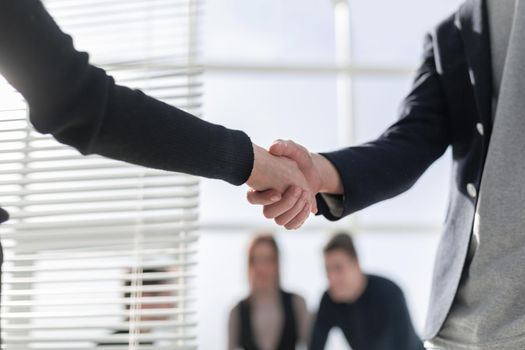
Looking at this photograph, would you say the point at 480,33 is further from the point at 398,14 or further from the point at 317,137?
the point at 398,14

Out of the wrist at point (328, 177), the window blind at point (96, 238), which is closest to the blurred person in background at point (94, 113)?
the wrist at point (328, 177)

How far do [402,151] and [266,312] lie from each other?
2491 millimetres

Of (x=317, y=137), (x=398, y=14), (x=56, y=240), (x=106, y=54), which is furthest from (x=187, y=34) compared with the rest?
(x=398, y=14)

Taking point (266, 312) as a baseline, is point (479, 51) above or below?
above

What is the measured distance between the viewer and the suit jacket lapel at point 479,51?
48.8 inches

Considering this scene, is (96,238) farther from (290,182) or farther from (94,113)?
(94,113)

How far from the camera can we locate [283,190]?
1291 millimetres

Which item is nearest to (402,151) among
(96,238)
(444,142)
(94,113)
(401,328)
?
(444,142)

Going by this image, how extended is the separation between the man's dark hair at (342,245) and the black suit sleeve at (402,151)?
2.28 m

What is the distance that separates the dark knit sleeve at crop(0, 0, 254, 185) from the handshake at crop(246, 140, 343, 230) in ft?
0.63

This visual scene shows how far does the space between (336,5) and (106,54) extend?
10.3 feet

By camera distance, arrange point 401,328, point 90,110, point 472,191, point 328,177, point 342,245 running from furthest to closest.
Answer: point 342,245, point 401,328, point 328,177, point 472,191, point 90,110

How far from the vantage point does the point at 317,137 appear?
199 inches

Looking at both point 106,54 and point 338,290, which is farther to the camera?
point 338,290
